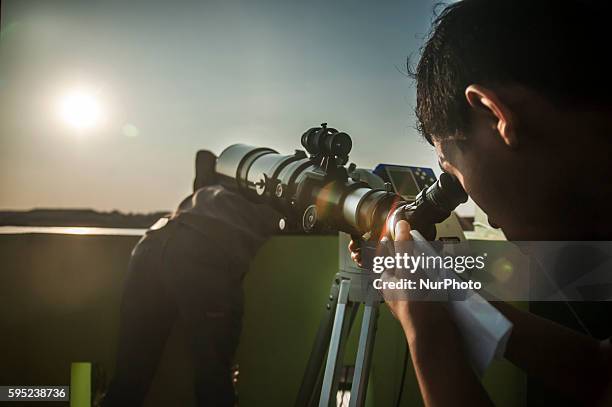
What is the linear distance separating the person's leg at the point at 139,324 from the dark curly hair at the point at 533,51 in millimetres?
1052

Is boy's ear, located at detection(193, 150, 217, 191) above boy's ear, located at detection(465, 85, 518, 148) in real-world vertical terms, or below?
above

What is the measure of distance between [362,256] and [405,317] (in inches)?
16.1

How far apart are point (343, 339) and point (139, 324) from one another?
2.28ft

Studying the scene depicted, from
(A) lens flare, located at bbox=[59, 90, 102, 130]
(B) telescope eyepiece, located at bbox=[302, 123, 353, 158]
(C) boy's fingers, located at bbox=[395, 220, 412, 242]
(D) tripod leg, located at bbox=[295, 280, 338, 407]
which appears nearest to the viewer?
(C) boy's fingers, located at bbox=[395, 220, 412, 242]

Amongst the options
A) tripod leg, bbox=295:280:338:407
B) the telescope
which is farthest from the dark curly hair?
tripod leg, bbox=295:280:338:407

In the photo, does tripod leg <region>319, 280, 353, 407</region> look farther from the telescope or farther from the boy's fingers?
the boy's fingers

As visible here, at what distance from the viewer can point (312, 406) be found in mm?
1256

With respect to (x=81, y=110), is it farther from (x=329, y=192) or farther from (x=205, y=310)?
(x=329, y=192)

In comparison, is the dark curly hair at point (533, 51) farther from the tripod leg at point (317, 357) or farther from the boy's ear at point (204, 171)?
the boy's ear at point (204, 171)

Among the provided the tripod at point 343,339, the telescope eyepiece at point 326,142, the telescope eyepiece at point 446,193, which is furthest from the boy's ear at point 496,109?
the tripod at point 343,339

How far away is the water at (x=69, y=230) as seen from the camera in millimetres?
1471

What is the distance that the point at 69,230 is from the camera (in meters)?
1.56

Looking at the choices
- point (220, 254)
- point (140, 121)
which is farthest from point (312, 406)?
point (140, 121)

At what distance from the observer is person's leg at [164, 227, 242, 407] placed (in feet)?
4.83
